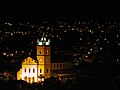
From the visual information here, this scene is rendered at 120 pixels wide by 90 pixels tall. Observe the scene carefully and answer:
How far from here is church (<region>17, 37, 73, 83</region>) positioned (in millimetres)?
48219

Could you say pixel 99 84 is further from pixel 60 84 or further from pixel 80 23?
pixel 80 23

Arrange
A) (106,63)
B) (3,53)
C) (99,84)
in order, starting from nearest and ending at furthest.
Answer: (99,84) < (106,63) < (3,53)

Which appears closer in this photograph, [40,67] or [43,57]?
[43,57]

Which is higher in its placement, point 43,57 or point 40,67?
point 43,57

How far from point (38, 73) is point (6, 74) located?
2.83 m

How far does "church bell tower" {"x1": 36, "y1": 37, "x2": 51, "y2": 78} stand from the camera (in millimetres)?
48156

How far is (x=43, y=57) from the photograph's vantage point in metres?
48.3

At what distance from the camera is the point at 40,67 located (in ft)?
162

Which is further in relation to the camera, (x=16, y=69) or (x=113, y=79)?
(x=16, y=69)

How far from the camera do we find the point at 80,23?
138500mm

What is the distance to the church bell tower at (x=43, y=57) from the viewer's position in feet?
158

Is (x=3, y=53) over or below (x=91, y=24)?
below

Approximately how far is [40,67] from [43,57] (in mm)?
1413

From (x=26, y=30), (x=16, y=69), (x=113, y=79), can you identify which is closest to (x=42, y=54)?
(x=16, y=69)
